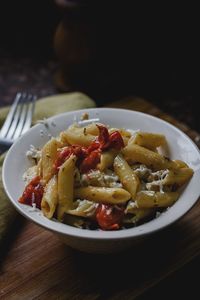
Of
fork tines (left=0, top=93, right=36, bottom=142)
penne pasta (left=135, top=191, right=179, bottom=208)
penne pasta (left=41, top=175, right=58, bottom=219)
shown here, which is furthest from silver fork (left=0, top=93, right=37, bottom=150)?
penne pasta (left=135, top=191, right=179, bottom=208)

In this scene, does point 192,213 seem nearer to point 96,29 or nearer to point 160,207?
point 160,207

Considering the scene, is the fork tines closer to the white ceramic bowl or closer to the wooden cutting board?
the white ceramic bowl

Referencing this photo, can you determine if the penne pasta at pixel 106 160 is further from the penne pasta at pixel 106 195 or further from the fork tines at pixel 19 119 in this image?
the fork tines at pixel 19 119

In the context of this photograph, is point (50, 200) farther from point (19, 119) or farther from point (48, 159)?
point (19, 119)

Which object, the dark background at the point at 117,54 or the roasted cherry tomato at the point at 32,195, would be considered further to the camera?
the dark background at the point at 117,54

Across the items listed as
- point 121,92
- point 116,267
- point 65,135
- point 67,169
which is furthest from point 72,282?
point 121,92

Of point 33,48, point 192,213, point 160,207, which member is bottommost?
point 33,48

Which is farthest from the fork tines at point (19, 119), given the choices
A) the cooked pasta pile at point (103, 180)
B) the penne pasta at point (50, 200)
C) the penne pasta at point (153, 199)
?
the penne pasta at point (153, 199)
